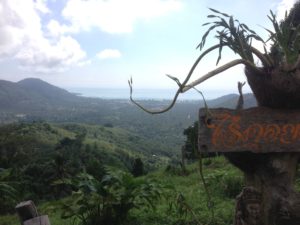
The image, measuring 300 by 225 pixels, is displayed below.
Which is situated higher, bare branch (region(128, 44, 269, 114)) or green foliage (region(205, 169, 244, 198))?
bare branch (region(128, 44, 269, 114))

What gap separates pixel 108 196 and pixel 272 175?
8.15 ft

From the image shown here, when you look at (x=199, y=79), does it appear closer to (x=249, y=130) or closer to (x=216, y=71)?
(x=216, y=71)

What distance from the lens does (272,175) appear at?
361cm

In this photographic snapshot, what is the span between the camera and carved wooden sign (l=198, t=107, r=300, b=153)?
3.53 metres

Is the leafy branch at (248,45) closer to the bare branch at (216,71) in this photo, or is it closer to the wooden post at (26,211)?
the bare branch at (216,71)

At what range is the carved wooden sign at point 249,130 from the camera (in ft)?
11.6

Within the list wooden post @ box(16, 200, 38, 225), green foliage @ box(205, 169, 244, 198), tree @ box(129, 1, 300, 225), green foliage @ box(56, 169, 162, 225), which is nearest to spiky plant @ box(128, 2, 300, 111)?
tree @ box(129, 1, 300, 225)

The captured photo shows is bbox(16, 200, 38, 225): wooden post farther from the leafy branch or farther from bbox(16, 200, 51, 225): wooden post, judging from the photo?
the leafy branch

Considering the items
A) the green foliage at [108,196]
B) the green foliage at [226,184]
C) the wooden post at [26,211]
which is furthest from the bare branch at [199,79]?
the green foliage at [226,184]

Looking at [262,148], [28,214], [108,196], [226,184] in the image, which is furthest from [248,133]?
[226,184]

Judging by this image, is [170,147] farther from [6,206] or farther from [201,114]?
[201,114]

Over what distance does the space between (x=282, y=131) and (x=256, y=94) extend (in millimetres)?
416

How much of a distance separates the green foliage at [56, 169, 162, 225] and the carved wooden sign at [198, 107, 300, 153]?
215 cm

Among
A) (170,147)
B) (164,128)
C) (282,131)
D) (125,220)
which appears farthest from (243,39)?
(164,128)
